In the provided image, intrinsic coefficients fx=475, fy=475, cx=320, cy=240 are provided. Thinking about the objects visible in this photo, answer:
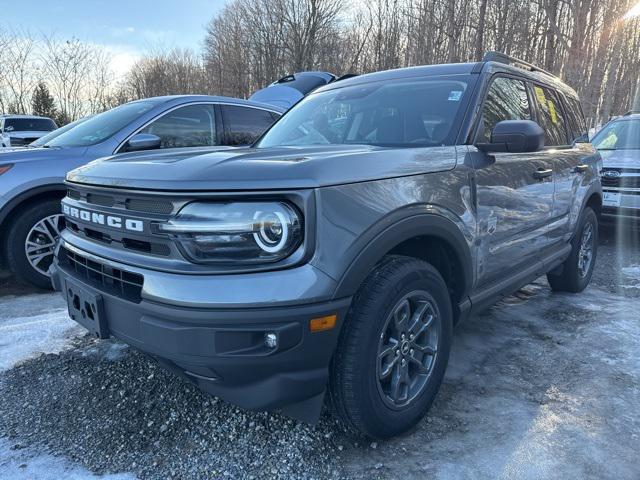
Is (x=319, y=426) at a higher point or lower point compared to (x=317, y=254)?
lower

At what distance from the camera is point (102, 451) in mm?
2090

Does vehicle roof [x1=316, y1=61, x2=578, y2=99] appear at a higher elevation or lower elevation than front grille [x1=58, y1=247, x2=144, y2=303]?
higher

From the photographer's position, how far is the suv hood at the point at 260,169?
1.73 meters

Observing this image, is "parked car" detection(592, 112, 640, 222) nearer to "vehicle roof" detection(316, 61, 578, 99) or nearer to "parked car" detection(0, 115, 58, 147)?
"vehicle roof" detection(316, 61, 578, 99)

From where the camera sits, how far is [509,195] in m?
2.86

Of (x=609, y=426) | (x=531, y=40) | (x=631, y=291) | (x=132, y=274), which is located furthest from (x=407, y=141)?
(x=531, y=40)

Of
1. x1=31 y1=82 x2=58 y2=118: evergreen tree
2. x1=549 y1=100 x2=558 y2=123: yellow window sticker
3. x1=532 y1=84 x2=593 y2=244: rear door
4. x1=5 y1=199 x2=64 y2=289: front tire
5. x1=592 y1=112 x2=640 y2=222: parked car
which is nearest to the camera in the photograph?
x1=532 y1=84 x2=593 y2=244: rear door

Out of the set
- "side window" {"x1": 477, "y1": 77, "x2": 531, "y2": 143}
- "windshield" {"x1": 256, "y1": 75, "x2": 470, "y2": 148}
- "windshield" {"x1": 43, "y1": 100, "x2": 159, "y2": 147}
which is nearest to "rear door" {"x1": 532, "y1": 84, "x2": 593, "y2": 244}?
"side window" {"x1": 477, "y1": 77, "x2": 531, "y2": 143}

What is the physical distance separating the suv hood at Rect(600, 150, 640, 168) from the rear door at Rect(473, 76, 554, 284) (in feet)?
13.3

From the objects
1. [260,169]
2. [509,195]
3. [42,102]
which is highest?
[42,102]

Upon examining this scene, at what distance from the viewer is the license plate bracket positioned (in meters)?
1.99

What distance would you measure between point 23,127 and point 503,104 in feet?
51.2

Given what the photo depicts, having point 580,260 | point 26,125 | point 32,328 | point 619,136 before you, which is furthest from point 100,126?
point 26,125

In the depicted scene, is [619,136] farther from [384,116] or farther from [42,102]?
[42,102]
